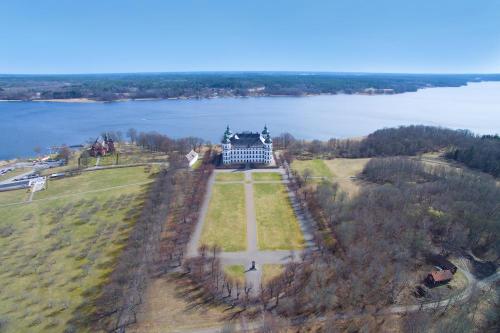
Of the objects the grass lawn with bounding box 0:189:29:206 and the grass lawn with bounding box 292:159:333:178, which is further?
the grass lawn with bounding box 292:159:333:178

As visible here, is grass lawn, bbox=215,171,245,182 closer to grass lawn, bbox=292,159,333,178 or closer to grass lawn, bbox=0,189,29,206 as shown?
grass lawn, bbox=292,159,333,178

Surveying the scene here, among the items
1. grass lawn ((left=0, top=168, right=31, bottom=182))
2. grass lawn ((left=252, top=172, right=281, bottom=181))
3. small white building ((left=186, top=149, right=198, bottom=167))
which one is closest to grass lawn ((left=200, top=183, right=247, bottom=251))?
grass lawn ((left=252, top=172, right=281, bottom=181))

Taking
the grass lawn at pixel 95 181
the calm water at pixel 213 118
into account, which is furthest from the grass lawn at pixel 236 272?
the calm water at pixel 213 118

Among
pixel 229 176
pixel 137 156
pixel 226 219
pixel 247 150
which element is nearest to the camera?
pixel 226 219

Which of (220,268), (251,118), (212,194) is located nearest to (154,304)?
(220,268)

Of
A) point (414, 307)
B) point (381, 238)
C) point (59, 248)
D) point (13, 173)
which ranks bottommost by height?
point (414, 307)

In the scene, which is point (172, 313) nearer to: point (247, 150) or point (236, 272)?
point (236, 272)

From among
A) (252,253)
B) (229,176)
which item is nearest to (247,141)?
(229,176)
